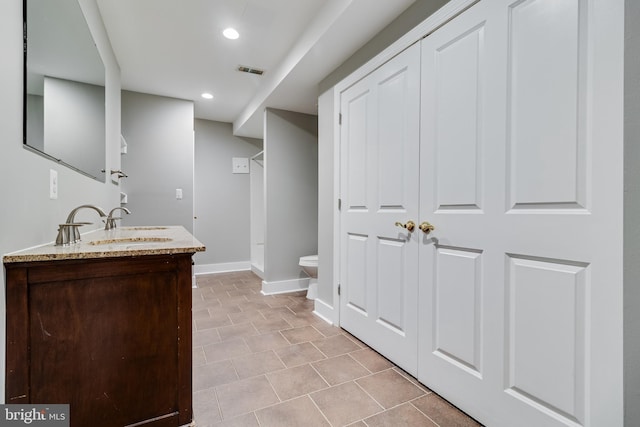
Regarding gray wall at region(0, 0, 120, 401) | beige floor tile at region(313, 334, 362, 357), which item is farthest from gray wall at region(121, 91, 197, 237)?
beige floor tile at region(313, 334, 362, 357)

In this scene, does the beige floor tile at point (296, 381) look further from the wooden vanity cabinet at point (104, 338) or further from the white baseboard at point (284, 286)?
the white baseboard at point (284, 286)

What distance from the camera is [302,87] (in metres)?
2.97

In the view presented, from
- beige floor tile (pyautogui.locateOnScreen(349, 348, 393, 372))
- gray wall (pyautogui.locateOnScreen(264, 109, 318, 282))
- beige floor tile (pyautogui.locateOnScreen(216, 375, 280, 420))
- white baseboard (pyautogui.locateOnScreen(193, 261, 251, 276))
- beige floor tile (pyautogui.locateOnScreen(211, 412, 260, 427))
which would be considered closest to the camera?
beige floor tile (pyautogui.locateOnScreen(211, 412, 260, 427))

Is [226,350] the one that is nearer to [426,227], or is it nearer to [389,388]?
[389,388]

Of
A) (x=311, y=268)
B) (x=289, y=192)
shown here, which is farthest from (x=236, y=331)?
(x=289, y=192)

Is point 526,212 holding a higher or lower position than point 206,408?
higher

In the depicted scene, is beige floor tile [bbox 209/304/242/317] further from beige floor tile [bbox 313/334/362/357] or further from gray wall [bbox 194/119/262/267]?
gray wall [bbox 194/119/262/267]

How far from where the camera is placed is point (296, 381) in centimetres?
173

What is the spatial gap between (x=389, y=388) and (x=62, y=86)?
92.1 inches

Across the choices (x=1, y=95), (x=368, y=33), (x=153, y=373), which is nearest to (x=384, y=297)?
(x=153, y=373)

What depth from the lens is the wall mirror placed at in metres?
1.10

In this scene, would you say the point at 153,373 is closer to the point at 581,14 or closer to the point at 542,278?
the point at 542,278

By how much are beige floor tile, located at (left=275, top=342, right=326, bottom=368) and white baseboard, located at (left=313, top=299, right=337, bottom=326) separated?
17.6 inches

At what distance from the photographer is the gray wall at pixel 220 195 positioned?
4.72 meters
